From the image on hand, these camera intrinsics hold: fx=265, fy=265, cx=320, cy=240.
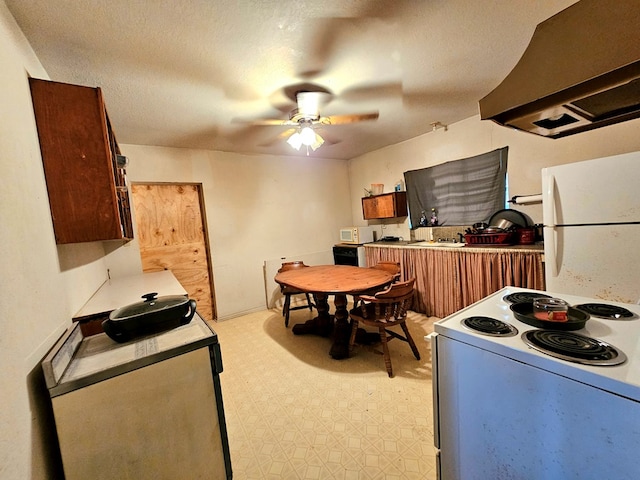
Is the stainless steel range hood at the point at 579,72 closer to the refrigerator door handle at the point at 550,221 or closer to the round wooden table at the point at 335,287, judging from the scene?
the refrigerator door handle at the point at 550,221

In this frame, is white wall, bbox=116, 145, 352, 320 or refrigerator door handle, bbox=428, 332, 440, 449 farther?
white wall, bbox=116, 145, 352, 320

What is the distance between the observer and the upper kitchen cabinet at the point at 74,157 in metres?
1.29

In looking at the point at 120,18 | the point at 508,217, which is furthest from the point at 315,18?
the point at 508,217

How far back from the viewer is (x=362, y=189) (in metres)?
4.95

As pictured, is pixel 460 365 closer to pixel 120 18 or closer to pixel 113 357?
pixel 113 357

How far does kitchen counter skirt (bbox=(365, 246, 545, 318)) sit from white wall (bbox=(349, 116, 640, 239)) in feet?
2.07

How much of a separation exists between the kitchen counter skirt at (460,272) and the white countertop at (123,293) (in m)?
2.82

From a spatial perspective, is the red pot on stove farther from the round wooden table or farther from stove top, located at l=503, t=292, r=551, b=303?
stove top, located at l=503, t=292, r=551, b=303

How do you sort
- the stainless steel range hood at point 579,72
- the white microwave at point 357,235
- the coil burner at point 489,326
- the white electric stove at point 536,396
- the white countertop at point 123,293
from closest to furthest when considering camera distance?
the white electric stove at point 536,396, the stainless steel range hood at point 579,72, the coil burner at point 489,326, the white countertop at point 123,293, the white microwave at point 357,235

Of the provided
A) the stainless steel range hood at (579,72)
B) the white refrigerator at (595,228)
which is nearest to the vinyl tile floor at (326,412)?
the white refrigerator at (595,228)

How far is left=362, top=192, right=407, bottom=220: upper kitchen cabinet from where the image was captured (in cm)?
415

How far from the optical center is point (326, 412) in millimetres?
1877

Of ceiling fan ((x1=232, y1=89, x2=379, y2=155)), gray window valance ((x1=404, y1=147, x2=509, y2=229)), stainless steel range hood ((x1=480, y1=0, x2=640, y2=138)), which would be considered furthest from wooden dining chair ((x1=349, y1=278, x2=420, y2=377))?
gray window valance ((x1=404, y1=147, x2=509, y2=229))

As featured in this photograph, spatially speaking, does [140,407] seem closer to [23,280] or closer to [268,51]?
[23,280]
